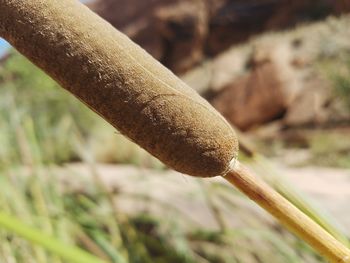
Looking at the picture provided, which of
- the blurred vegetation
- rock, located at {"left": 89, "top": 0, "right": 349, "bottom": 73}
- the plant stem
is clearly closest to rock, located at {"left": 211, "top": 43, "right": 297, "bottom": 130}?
rock, located at {"left": 89, "top": 0, "right": 349, "bottom": 73}

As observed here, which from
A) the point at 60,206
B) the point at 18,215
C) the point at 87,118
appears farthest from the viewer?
the point at 87,118

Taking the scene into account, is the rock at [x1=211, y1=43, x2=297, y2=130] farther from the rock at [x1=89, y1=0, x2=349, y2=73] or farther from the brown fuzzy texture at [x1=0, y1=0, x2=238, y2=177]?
the brown fuzzy texture at [x1=0, y1=0, x2=238, y2=177]

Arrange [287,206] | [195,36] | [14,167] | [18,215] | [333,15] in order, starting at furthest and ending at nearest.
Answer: [195,36] < [333,15] < [14,167] < [18,215] < [287,206]

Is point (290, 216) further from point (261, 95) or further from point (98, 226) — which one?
point (261, 95)

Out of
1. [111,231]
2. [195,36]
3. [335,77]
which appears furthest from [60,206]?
[195,36]

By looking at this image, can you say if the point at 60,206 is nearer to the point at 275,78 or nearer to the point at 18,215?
the point at 18,215

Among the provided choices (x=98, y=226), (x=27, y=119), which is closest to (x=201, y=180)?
(x=98, y=226)
